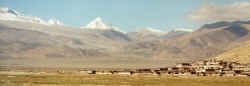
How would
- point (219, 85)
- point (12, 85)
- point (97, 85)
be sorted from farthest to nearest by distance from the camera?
point (219, 85) → point (97, 85) → point (12, 85)

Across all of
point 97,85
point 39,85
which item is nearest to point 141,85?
point 97,85

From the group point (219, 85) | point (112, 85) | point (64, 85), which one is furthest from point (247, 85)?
point (64, 85)

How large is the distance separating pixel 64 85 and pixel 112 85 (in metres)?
16.2

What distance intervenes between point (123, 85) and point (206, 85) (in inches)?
1163

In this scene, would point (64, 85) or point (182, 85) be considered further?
point (182, 85)

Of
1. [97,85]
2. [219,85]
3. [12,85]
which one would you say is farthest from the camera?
[219,85]

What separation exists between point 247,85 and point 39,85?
7323 cm

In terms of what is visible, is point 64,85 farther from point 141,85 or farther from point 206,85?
point 206,85

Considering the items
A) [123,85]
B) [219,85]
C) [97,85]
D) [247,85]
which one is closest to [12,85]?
[97,85]

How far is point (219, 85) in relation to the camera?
134 m

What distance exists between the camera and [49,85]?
120375 millimetres

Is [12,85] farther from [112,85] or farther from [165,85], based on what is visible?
[165,85]

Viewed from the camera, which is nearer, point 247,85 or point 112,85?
point 112,85

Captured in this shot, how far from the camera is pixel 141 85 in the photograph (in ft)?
415
